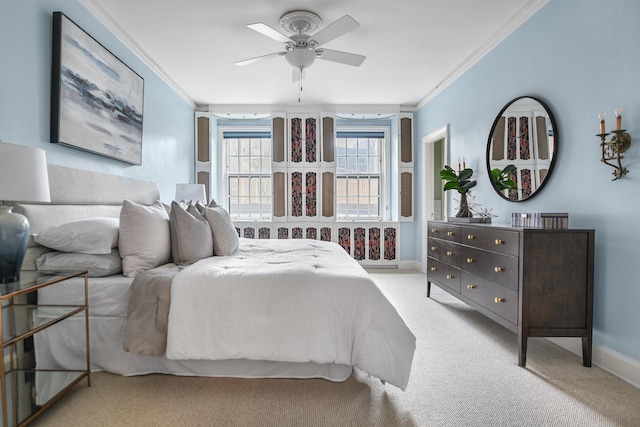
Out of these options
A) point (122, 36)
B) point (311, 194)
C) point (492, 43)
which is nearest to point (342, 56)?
point (492, 43)

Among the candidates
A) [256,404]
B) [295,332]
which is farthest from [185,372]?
[295,332]

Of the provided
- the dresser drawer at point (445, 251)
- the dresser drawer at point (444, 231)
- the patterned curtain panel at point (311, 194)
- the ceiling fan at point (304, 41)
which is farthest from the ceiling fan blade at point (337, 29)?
the patterned curtain panel at point (311, 194)

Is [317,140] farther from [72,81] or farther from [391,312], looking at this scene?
[391,312]

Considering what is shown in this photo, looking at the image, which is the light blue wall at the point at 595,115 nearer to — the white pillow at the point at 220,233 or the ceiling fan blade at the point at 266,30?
the ceiling fan blade at the point at 266,30

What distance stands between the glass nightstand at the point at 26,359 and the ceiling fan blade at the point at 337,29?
231 cm

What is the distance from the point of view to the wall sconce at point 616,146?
6.77 ft

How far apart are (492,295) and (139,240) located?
8.08 ft

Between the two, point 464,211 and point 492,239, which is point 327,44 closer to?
point 464,211

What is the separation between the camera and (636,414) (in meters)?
1.73

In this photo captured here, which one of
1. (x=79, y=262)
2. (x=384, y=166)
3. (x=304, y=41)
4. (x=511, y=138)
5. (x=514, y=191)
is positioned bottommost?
(x=79, y=262)

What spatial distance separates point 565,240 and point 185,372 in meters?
2.46

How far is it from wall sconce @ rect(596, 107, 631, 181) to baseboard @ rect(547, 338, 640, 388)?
107 cm

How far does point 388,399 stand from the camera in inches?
73.5

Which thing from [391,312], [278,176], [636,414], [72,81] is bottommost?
[636,414]
